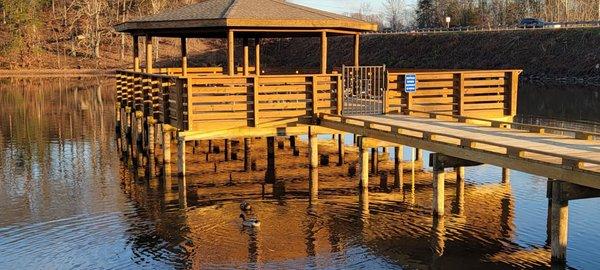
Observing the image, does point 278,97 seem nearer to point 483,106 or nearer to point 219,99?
point 219,99

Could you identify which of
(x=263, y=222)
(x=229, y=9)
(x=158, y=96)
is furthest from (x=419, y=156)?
(x=263, y=222)

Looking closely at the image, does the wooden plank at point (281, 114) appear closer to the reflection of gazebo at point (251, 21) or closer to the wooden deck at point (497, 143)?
the wooden deck at point (497, 143)

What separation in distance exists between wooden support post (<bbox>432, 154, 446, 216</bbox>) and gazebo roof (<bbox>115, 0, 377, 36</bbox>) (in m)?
6.54

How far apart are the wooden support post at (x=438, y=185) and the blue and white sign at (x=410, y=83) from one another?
5.28 metres

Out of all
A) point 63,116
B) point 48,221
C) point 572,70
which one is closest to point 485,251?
point 48,221

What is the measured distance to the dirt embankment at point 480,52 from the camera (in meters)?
56.2

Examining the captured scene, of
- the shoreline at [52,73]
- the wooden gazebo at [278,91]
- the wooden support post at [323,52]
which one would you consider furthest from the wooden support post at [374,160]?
the shoreline at [52,73]

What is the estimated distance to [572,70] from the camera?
181 ft

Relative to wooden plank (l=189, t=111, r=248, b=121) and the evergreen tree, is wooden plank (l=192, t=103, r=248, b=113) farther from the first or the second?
the evergreen tree

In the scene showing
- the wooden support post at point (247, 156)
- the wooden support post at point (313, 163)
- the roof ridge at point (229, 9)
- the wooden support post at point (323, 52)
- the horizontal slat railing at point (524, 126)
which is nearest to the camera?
the horizontal slat railing at point (524, 126)

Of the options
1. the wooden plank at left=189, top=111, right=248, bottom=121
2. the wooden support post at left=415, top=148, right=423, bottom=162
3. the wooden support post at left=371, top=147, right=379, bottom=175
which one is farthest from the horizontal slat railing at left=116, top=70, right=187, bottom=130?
the wooden support post at left=415, top=148, right=423, bottom=162

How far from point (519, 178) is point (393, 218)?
5.51m

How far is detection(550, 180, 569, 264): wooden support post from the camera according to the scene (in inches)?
414

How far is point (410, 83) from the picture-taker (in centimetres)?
1861
